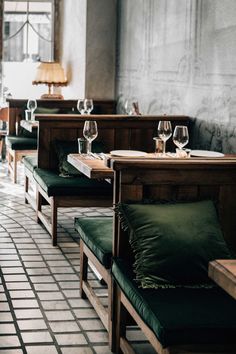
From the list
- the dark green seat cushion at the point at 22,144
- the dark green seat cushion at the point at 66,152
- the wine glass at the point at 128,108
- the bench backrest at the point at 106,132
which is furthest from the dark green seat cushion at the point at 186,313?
the dark green seat cushion at the point at 22,144

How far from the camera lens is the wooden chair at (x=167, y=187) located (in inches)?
133

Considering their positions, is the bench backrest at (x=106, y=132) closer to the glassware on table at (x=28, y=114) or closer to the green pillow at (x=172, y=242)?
the glassware on table at (x=28, y=114)

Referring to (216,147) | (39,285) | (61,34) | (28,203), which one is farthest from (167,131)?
(61,34)

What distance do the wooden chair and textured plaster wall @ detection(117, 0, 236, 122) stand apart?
1.75 meters

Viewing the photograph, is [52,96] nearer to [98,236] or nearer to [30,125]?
[30,125]

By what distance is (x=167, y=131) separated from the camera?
4680 mm

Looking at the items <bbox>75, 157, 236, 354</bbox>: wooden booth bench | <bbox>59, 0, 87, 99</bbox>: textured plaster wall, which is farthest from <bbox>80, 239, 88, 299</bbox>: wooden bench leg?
<bbox>59, 0, 87, 99</bbox>: textured plaster wall

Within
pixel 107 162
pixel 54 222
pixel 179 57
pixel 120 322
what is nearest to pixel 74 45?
pixel 179 57

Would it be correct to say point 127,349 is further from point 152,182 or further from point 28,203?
point 28,203

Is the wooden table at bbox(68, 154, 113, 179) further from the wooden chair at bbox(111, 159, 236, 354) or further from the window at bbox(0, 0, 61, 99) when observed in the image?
the window at bbox(0, 0, 61, 99)

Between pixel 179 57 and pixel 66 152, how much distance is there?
4.64ft

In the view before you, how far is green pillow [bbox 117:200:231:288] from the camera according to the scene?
10.0ft

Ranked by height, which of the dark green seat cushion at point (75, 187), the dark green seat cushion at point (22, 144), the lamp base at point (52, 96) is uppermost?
the lamp base at point (52, 96)

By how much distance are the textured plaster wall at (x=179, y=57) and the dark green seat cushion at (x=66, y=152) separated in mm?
895
